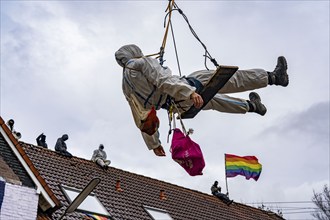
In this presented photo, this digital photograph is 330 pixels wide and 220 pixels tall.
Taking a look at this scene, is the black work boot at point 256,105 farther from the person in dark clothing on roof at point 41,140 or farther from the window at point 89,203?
the person in dark clothing on roof at point 41,140

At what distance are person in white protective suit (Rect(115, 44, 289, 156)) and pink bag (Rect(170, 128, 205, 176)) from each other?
0.39 metres

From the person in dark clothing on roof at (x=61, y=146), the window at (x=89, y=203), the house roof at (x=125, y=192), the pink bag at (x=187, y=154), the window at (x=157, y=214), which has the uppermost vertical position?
the person in dark clothing on roof at (x=61, y=146)

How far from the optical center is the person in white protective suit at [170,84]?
4.94 meters

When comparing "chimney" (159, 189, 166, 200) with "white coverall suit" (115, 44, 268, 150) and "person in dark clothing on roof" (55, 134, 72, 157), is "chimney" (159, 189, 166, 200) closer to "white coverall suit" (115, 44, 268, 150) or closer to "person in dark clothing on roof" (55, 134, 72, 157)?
"person in dark clothing on roof" (55, 134, 72, 157)

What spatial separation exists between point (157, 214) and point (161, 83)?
8.83m

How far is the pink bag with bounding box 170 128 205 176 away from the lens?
4953mm

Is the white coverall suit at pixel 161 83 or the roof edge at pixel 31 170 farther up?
the roof edge at pixel 31 170

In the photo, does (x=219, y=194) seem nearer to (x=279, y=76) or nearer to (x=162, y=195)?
(x=162, y=195)

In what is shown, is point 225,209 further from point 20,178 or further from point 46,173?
point 20,178

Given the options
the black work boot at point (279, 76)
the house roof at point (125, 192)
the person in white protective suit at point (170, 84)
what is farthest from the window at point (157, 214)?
the black work boot at point (279, 76)

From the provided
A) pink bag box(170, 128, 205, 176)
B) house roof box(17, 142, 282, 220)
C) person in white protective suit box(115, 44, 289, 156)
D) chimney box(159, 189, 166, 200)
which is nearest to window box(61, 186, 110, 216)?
house roof box(17, 142, 282, 220)

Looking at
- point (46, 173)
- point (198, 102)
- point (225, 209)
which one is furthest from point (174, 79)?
point (225, 209)

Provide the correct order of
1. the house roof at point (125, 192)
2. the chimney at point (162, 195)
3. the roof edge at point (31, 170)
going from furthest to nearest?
1. the chimney at point (162, 195)
2. the house roof at point (125, 192)
3. the roof edge at point (31, 170)

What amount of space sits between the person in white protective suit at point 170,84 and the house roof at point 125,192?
18.5 ft
